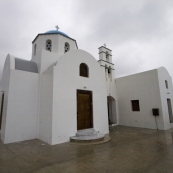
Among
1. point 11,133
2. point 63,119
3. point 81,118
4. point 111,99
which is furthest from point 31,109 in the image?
point 111,99

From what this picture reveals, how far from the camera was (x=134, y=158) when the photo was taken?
12.7ft

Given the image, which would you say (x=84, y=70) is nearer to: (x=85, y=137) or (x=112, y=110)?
(x=85, y=137)

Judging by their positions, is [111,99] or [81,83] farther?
[111,99]

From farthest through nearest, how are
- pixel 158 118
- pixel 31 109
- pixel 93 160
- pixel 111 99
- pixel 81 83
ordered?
pixel 111 99 → pixel 158 118 → pixel 81 83 → pixel 31 109 → pixel 93 160

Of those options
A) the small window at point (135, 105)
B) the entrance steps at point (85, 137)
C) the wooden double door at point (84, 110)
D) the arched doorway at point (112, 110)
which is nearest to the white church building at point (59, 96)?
the wooden double door at point (84, 110)

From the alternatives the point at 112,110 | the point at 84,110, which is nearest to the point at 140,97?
the point at 112,110

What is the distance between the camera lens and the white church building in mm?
6031

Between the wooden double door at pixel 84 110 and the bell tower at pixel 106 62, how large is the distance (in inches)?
193

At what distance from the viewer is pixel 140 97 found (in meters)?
10.3

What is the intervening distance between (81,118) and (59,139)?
65.7 inches

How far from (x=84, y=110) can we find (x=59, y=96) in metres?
1.85

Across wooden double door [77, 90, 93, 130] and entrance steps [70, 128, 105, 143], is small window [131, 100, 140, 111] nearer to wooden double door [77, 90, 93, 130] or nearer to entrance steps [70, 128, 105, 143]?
wooden double door [77, 90, 93, 130]

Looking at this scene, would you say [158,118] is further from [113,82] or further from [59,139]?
[59,139]

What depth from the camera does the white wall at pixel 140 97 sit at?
9.39m
